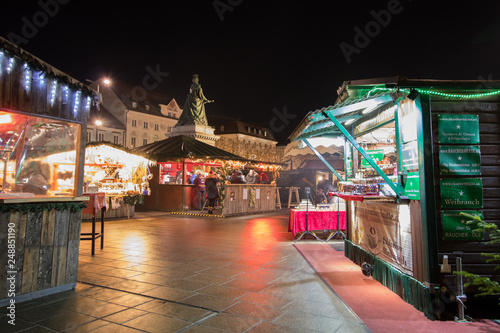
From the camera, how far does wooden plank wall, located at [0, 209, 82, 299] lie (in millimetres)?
4391

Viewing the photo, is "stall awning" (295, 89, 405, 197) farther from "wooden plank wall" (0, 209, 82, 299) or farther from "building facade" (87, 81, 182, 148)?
"building facade" (87, 81, 182, 148)

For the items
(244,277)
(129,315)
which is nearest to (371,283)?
(244,277)

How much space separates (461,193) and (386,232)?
1.40 metres

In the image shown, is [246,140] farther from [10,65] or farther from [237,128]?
[10,65]

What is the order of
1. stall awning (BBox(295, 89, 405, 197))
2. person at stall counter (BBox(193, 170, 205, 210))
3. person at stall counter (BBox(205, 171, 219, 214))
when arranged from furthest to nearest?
person at stall counter (BBox(193, 170, 205, 210)), person at stall counter (BBox(205, 171, 219, 214)), stall awning (BBox(295, 89, 405, 197))

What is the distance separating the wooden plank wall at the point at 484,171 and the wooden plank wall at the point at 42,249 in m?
5.29

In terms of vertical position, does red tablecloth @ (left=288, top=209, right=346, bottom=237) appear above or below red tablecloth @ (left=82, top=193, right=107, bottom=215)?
below

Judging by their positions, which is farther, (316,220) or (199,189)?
(199,189)

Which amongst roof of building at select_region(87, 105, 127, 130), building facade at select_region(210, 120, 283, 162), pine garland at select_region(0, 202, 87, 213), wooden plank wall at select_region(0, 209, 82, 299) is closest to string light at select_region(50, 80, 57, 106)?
pine garland at select_region(0, 202, 87, 213)

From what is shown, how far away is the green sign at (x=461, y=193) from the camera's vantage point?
13.8 feet

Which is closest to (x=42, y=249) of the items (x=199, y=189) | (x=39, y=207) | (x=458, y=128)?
(x=39, y=207)

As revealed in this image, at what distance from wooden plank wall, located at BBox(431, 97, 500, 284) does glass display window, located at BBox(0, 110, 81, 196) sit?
223 inches

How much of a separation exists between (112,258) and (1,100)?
3.92m

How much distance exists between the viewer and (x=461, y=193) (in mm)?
4211
